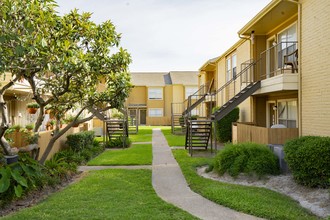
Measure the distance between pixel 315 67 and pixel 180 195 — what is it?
609 cm

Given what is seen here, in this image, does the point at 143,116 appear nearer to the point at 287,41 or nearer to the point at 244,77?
the point at 244,77

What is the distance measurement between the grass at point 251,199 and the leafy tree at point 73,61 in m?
3.93

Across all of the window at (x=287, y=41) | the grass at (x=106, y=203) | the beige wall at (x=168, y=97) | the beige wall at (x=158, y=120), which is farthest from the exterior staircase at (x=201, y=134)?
the beige wall at (x=168, y=97)

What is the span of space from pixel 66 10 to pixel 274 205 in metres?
7.33

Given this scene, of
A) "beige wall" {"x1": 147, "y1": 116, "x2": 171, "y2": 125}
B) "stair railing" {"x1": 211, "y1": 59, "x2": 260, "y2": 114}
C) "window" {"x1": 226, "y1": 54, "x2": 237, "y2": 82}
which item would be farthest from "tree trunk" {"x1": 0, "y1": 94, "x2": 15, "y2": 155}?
"beige wall" {"x1": 147, "y1": 116, "x2": 171, "y2": 125}

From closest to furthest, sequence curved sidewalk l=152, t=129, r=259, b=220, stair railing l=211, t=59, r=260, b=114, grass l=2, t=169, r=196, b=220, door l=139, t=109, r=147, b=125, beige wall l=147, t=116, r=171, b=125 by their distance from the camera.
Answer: grass l=2, t=169, r=196, b=220, curved sidewalk l=152, t=129, r=259, b=220, stair railing l=211, t=59, r=260, b=114, beige wall l=147, t=116, r=171, b=125, door l=139, t=109, r=147, b=125

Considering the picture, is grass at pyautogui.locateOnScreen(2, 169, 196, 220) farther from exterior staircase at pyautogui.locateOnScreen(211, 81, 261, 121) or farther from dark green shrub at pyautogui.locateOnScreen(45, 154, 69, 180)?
exterior staircase at pyautogui.locateOnScreen(211, 81, 261, 121)

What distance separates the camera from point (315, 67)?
424 inches

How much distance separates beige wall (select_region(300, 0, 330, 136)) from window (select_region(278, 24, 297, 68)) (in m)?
2.08

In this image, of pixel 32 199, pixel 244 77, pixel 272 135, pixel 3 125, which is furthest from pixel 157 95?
pixel 32 199

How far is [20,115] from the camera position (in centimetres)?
1877

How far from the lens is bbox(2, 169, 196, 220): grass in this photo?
636cm

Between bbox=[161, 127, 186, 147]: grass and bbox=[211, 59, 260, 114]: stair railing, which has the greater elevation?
bbox=[211, 59, 260, 114]: stair railing

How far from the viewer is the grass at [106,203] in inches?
251
